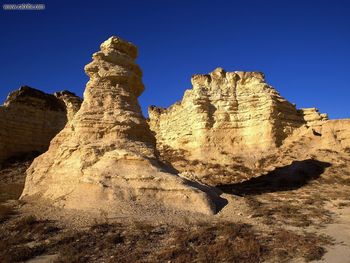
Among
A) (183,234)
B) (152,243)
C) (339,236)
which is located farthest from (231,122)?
(152,243)

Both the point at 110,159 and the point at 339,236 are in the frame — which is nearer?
the point at 339,236

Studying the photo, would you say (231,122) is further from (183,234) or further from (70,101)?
(183,234)

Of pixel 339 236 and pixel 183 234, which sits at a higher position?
pixel 183 234

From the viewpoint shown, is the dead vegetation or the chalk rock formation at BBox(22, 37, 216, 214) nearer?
the dead vegetation

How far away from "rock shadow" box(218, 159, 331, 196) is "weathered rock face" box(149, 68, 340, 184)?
2843 millimetres

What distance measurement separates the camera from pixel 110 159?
14117 mm

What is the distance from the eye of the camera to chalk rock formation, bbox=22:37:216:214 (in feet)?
42.2

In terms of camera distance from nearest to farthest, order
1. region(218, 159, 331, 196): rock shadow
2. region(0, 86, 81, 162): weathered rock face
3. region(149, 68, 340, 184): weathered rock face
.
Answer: region(218, 159, 331, 196): rock shadow, region(0, 86, 81, 162): weathered rock face, region(149, 68, 340, 184): weathered rock face

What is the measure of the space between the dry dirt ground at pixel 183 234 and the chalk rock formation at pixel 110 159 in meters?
0.81

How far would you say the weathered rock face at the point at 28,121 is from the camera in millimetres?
29712

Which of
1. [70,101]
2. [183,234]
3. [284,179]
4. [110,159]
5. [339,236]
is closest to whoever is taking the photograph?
[183,234]

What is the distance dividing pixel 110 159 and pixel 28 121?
20.4 m

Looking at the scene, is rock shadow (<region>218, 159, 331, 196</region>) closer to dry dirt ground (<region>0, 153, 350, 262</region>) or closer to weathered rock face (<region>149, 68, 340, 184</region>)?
weathered rock face (<region>149, 68, 340, 184</region>)

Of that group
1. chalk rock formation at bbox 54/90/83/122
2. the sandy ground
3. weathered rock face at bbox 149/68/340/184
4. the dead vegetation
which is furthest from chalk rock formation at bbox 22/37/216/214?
chalk rock formation at bbox 54/90/83/122
